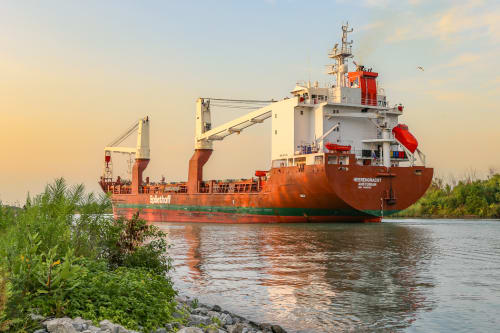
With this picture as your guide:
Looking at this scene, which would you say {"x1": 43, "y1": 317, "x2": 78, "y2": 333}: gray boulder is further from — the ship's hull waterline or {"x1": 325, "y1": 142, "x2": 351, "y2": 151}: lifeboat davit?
{"x1": 325, "y1": 142, "x2": 351, "y2": 151}: lifeboat davit

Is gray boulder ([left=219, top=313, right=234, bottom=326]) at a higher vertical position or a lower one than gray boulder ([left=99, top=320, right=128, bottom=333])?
lower

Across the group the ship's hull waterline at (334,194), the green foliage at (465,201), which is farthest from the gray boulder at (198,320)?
the green foliage at (465,201)

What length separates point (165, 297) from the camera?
723cm

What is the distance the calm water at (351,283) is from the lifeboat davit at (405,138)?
48.2 ft

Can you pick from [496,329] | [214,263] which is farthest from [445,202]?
[496,329]

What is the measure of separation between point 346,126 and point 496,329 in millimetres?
28214

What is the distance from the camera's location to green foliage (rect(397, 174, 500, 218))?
1902 inches

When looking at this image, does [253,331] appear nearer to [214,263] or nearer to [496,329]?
[496,329]

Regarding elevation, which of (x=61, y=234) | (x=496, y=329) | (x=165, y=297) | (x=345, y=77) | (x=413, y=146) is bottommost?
(x=496, y=329)

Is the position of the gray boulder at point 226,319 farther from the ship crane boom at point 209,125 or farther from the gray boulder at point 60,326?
the ship crane boom at point 209,125

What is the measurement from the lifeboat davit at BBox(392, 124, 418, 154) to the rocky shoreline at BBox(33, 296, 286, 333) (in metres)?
28.4

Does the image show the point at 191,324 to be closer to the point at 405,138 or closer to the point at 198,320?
the point at 198,320

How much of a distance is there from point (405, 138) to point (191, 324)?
3045cm

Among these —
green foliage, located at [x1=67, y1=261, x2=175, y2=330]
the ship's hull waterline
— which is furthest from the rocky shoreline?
the ship's hull waterline
